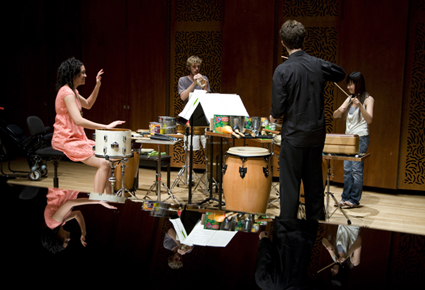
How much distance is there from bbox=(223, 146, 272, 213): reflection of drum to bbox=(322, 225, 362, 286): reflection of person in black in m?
2.22

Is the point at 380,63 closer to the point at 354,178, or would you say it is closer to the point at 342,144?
the point at 354,178

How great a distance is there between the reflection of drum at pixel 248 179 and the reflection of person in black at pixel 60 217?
2.04 m

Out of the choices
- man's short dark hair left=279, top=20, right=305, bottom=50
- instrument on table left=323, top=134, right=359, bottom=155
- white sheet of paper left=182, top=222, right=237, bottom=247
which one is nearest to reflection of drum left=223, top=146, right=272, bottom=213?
instrument on table left=323, top=134, right=359, bottom=155

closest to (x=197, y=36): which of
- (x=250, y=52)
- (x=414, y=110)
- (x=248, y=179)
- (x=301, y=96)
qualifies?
(x=250, y=52)

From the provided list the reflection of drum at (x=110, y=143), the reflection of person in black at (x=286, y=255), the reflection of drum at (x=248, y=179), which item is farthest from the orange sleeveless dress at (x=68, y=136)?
the reflection of person in black at (x=286, y=255)

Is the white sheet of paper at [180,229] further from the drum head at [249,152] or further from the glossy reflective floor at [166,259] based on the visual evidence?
the drum head at [249,152]

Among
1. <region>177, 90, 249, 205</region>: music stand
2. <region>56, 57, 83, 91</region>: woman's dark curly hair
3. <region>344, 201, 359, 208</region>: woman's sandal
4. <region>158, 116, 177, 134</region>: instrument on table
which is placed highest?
<region>56, 57, 83, 91</region>: woman's dark curly hair

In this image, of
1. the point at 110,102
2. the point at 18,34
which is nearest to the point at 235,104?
the point at 110,102

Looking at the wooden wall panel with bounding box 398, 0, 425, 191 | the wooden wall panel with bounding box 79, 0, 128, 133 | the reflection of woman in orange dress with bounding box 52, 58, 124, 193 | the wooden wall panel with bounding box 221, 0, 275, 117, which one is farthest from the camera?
the wooden wall panel with bounding box 79, 0, 128, 133

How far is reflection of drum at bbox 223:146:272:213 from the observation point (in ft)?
11.2

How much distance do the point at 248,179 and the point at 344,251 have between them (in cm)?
240

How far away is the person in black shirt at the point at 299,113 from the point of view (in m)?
2.51

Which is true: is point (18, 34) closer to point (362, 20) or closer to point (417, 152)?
point (362, 20)

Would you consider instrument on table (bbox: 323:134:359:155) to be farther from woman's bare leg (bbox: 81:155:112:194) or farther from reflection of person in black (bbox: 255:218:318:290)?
reflection of person in black (bbox: 255:218:318:290)
